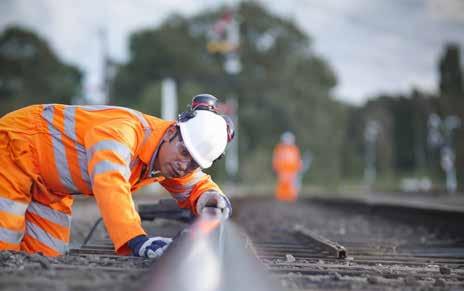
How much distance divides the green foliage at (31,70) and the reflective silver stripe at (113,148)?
4315 cm

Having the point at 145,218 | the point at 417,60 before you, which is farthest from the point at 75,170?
the point at 417,60

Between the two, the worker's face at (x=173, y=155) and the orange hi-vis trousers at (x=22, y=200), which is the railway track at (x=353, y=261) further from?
the worker's face at (x=173, y=155)

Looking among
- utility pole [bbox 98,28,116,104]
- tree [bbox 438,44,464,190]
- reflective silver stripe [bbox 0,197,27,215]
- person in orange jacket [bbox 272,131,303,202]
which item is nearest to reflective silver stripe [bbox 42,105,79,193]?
reflective silver stripe [bbox 0,197,27,215]

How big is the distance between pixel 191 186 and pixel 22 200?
1.07 metres

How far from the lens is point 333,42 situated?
190 feet

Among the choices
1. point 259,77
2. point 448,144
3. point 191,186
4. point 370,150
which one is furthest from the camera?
point 370,150

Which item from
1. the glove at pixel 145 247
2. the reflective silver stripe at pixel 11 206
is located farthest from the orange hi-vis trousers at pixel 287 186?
the glove at pixel 145 247

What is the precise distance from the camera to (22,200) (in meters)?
3.75

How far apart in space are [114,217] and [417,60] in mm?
55023

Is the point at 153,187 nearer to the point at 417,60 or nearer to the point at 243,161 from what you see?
the point at 243,161

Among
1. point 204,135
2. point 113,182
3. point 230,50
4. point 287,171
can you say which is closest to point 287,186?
point 287,171

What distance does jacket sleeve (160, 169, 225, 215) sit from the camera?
4078mm

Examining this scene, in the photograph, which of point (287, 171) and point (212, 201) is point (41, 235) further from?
point (287, 171)

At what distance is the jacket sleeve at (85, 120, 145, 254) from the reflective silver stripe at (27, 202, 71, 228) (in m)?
0.97
